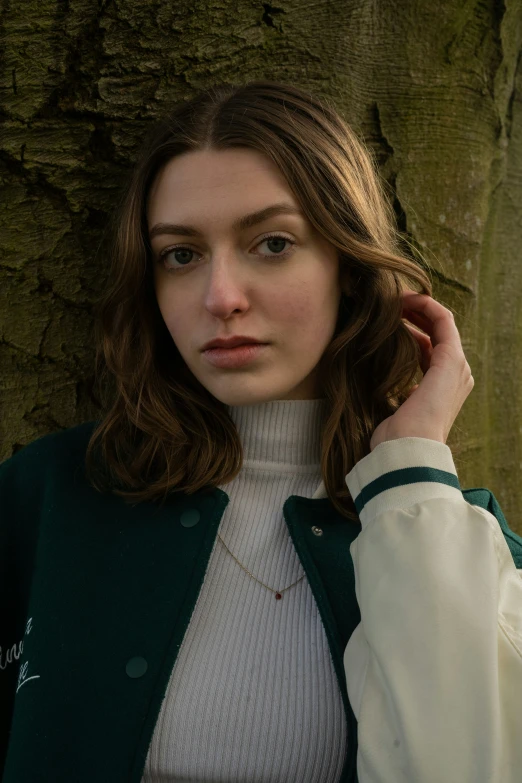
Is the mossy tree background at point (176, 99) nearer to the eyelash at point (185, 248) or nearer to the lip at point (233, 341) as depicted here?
the eyelash at point (185, 248)

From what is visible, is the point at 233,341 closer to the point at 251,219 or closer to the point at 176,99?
the point at 251,219

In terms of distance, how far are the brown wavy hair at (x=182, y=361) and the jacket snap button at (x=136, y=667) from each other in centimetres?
41

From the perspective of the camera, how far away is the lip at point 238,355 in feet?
6.03

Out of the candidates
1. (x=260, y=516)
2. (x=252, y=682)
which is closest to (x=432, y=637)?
(x=252, y=682)

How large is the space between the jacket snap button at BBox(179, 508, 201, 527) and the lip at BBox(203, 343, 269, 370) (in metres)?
0.38

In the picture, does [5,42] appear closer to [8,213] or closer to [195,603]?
[8,213]

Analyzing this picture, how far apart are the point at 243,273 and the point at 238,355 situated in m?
0.20

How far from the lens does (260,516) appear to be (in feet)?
6.57

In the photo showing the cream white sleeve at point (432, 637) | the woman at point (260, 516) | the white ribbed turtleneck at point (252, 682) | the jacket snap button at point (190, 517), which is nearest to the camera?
the cream white sleeve at point (432, 637)

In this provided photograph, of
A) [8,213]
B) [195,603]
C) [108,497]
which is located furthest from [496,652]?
[8,213]

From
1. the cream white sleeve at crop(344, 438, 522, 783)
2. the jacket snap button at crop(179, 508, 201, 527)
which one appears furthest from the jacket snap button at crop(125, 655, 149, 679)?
the cream white sleeve at crop(344, 438, 522, 783)

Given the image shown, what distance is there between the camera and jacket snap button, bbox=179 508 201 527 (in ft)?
6.31

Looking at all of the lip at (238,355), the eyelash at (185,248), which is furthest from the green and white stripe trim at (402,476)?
the eyelash at (185,248)

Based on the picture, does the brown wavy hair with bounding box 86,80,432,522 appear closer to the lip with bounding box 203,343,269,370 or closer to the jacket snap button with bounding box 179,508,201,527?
the jacket snap button with bounding box 179,508,201,527
